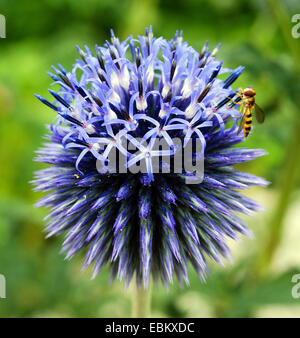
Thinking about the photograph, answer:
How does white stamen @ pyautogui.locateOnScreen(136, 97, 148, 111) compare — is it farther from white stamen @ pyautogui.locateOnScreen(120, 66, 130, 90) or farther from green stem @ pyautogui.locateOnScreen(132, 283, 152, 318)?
green stem @ pyautogui.locateOnScreen(132, 283, 152, 318)

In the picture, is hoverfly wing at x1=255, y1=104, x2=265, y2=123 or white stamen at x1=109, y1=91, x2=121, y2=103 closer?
white stamen at x1=109, y1=91, x2=121, y2=103

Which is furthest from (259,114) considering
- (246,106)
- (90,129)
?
(90,129)

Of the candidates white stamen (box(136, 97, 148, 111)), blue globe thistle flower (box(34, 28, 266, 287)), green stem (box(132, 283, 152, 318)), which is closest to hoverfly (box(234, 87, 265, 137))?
blue globe thistle flower (box(34, 28, 266, 287))

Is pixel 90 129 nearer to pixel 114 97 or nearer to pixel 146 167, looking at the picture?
pixel 114 97

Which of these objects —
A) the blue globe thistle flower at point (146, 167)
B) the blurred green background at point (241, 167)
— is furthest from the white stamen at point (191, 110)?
the blurred green background at point (241, 167)

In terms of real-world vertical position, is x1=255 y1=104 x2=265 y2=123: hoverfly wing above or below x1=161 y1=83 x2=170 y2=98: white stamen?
below
